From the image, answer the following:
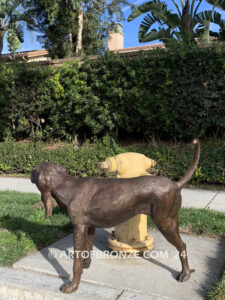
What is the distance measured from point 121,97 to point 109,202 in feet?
22.3

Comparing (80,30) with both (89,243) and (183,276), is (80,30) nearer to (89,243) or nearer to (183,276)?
(89,243)

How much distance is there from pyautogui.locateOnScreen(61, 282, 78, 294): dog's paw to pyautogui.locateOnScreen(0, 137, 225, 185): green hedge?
203 inches

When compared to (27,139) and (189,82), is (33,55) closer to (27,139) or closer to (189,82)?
(27,139)

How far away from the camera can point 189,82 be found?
837 centimetres

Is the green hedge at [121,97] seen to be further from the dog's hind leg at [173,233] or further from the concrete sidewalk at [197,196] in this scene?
the dog's hind leg at [173,233]

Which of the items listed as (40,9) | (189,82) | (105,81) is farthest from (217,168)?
(40,9)

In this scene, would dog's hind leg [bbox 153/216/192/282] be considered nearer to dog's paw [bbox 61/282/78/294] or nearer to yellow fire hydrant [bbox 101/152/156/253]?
yellow fire hydrant [bbox 101/152/156/253]

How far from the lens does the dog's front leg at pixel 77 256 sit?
2.60 metres

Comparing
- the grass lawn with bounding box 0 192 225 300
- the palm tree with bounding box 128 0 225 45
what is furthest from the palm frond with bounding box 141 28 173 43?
the grass lawn with bounding box 0 192 225 300

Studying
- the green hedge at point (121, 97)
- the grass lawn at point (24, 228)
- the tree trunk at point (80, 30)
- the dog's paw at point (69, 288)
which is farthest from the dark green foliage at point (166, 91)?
the tree trunk at point (80, 30)

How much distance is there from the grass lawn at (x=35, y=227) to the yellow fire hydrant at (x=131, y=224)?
39.1 inches

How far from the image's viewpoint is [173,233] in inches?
105

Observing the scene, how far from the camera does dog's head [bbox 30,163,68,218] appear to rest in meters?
2.71

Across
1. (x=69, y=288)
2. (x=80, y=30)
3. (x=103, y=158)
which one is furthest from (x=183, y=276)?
(x=80, y=30)
